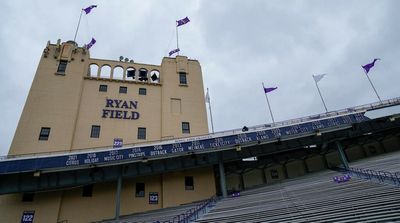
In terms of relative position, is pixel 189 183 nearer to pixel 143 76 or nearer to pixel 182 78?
pixel 182 78

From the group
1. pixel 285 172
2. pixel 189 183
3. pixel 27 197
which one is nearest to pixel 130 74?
pixel 189 183

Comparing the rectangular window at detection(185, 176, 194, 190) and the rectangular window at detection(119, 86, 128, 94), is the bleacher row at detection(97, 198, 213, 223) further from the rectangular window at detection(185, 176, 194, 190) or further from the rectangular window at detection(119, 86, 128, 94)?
the rectangular window at detection(119, 86, 128, 94)

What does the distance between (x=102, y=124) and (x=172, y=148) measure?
29.2 ft

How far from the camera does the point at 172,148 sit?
22.0m

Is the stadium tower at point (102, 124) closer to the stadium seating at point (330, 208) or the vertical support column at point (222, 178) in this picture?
the vertical support column at point (222, 178)

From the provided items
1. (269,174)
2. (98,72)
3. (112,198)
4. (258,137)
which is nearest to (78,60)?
(98,72)

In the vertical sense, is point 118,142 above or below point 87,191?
above

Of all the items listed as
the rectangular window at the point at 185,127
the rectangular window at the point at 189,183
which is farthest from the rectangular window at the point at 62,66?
the rectangular window at the point at 189,183

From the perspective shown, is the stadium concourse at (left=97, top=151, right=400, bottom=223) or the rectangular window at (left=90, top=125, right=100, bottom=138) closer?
the stadium concourse at (left=97, top=151, right=400, bottom=223)

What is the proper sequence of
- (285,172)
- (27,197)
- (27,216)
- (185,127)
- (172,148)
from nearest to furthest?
(27,216), (27,197), (172,148), (185,127), (285,172)

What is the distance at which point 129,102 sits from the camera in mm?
28516

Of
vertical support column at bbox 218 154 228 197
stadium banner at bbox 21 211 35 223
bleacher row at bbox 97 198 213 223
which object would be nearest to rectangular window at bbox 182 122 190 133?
vertical support column at bbox 218 154 228 197

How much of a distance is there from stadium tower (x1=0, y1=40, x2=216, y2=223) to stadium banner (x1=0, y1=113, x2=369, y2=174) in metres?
0.24

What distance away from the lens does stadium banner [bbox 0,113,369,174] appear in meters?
19.5
